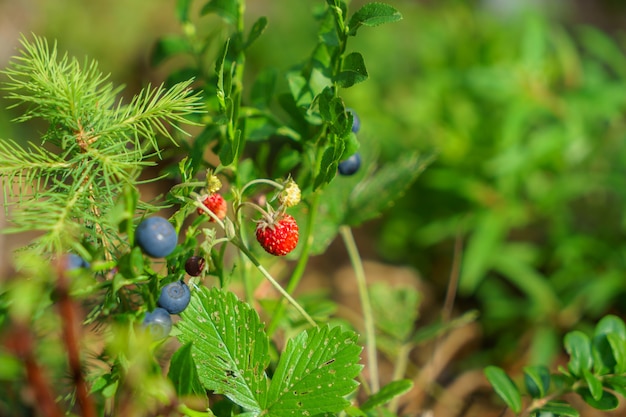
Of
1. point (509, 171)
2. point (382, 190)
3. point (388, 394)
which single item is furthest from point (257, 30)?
point (509, 171)

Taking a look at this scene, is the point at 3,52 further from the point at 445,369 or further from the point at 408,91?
the point at 445,369

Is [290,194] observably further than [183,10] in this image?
No

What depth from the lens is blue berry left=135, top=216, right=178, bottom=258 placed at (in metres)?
0.54

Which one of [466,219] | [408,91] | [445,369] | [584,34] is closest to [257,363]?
[445,369]

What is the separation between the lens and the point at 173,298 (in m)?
0.59

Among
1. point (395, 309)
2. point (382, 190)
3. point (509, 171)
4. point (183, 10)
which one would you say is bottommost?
point (509, 171)

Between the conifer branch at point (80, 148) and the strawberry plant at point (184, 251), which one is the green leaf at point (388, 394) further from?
the conifer branch at point (80, 148)

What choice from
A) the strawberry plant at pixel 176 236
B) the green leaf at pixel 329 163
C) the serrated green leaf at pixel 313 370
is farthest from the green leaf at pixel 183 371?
the green leaf at pixel 329 163

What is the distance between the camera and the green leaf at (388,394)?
73cm

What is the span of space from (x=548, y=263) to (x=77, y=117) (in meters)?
1.48

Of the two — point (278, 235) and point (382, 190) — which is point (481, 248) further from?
point (278, 235)

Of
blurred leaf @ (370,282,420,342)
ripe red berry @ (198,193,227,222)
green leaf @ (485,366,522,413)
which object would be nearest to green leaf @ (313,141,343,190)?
ripe red berry @ (198,193,227,222)

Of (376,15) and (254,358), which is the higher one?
(376,15)

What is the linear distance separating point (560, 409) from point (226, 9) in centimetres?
60
